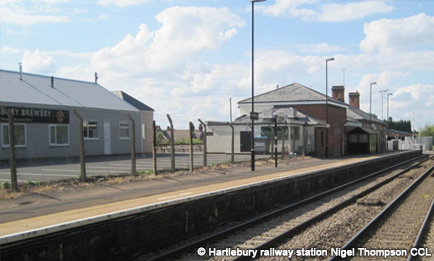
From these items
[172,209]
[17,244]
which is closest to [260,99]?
[172,209]

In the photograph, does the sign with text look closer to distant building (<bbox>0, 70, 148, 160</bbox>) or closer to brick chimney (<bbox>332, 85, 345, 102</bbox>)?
distant building (<bbox>0, 70, 148, 160</bbox>)

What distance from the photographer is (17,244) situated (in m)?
5.73

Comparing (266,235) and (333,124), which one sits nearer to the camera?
(266,235)

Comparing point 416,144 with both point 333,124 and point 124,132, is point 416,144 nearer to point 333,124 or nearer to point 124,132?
point 333,124

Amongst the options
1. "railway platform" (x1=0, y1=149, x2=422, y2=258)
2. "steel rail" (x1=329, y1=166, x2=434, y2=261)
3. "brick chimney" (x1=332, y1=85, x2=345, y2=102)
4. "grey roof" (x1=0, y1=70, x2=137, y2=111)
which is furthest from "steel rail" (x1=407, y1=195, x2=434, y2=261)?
"brick chimney" (x1=332, y1=85, x2=345, y2=102)

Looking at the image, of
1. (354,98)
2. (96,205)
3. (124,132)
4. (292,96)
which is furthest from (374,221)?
(354,98)

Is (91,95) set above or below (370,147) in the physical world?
above

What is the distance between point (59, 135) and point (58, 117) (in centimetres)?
170

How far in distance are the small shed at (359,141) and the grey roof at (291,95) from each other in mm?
4329

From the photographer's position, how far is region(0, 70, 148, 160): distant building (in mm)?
24938

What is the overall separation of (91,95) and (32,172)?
1574 cm

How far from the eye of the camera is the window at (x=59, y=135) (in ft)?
87.4

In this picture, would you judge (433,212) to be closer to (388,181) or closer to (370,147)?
(388,181)

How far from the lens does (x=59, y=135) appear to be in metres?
27.1
